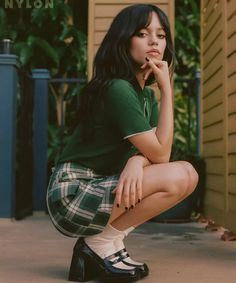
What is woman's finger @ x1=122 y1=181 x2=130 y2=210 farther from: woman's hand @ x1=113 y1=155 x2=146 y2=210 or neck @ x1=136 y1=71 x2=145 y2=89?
neck @ x1=136 y1=71 x2=145 y2=89

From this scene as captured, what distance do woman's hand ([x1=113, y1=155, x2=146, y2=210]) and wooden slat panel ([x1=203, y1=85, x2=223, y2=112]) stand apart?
7.38ft

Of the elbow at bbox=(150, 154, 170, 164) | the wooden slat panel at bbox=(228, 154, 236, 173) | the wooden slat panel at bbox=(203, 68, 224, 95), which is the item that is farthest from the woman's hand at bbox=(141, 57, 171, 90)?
the wooden slat panel at bbox=(203, 68, 224, 95)

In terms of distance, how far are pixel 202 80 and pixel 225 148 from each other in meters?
1.40

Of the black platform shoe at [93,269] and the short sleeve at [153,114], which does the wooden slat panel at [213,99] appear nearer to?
the short sleeve at [153,114]

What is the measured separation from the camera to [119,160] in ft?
7.27

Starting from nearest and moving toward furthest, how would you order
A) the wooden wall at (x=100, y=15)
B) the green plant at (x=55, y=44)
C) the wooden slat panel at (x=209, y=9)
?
the wooden slat panel at (x=209, y=9) → the wooden wall at (x=100, y=15) → the green plant at (x=55, y=44)

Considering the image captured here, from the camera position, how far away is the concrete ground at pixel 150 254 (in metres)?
2.28

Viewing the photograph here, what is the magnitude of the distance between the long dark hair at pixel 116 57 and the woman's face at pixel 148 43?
19mm

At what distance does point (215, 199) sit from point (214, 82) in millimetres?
953

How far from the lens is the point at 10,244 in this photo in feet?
10.6

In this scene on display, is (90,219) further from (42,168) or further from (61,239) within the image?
(42,168)

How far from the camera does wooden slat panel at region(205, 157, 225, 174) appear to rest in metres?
4.12

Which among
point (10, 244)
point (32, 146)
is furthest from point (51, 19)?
point (10, 244)

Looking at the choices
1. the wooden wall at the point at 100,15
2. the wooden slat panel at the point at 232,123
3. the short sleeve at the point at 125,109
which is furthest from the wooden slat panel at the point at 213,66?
the short sleeve at the point at 125,109
